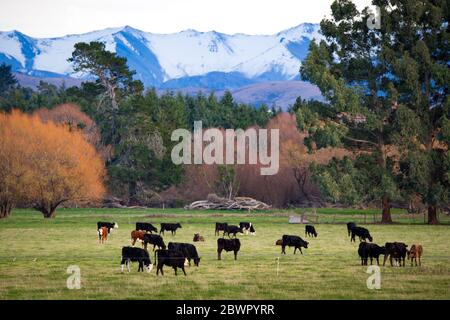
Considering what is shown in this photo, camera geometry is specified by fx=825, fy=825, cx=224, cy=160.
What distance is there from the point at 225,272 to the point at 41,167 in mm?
43624

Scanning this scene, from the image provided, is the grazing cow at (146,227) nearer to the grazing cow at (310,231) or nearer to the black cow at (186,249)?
the grazing cow at (310,231)

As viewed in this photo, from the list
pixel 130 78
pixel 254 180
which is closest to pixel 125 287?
pixel 254 180

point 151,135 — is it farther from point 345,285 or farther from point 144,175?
Answer: point 345,285

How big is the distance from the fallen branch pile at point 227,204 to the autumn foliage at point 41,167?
15112 mm

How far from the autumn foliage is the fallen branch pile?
49.6ft

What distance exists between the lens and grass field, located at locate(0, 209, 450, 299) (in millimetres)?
24344

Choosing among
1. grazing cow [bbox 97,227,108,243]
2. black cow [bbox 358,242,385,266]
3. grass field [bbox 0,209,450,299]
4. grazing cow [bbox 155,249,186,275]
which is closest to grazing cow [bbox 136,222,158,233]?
grass field [bbox 0,209,450,299]

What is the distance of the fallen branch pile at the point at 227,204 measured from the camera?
82.6 meters
